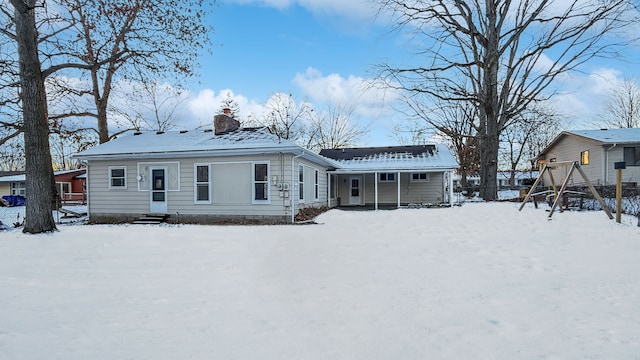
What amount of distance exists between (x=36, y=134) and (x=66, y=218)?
6952mm

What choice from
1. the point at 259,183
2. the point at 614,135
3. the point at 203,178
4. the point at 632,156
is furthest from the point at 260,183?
the point at 614,135

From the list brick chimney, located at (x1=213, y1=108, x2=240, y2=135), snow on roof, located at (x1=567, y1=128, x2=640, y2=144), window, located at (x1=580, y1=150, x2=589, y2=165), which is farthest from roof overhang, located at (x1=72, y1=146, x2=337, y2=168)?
window, located at (x1=580, y1=150, x2=589, y2=165)

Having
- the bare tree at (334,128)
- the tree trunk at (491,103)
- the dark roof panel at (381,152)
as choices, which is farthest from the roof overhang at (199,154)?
the bare tree at (334,128)

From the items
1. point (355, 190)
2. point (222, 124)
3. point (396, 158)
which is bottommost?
point (355, 190)

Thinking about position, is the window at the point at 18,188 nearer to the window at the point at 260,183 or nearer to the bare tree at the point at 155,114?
the bare tree at the point at 155,114

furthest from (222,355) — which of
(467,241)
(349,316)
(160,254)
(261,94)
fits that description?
(261,94)

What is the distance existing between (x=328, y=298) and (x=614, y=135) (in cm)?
2449

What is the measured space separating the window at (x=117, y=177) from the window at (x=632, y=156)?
25629 millimetres

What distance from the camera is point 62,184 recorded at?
105 ft

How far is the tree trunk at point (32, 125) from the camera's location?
29.5ft

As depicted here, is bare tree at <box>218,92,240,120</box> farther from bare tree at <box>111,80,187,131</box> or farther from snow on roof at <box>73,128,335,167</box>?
snow on roof at <box>73,128,335,167</box>

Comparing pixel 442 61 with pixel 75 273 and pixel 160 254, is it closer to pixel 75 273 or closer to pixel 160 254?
pixel 160 254

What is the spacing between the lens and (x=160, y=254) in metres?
6.64

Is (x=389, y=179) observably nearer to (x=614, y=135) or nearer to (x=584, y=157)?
(x=584, y=157)
